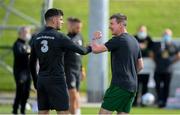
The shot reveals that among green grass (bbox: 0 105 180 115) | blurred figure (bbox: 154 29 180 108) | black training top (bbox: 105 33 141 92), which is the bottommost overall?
green grass (bbox: 0 105 180 115)

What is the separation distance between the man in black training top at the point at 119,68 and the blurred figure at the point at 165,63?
10.8 meters

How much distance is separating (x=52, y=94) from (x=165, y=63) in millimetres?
11290

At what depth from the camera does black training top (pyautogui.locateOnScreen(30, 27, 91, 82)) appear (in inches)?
509

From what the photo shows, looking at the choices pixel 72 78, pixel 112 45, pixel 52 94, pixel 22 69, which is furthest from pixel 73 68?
pixel 112 45

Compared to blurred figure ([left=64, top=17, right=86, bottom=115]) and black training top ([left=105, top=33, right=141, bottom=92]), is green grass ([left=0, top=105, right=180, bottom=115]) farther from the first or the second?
black training top ([left=105, top=33, right=141, bottom=92])

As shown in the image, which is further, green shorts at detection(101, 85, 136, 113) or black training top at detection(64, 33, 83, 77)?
black training top at detection(64, 33, 83, 77)

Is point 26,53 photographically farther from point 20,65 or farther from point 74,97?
point 74,97

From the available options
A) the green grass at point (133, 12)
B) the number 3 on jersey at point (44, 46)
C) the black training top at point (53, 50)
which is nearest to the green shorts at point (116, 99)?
the black training top at point (53, 50)

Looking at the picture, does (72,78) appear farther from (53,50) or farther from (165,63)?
(165,63)

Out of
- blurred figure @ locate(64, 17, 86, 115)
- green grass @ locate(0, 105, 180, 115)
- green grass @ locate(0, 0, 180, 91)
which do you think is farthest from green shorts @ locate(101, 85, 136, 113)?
green grass @ locate(0, 0, 180, 91)

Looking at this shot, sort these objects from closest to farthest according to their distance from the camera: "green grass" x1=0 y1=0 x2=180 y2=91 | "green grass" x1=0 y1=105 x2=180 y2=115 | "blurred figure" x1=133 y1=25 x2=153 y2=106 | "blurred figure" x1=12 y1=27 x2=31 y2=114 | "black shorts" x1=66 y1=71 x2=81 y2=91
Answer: "black shorts" x1=66 y1=71 x2=81 y2=91 → "blurred figure" x1=12 y1=27 x2=31 y2=114 → "green grass" x1=0 y1=105 x2=180 y2=115 → "blurred figure" x1=133 y1=25 x2=153 y2=106 → "green grass" x1=0 y1=0 x2=180 y2=91

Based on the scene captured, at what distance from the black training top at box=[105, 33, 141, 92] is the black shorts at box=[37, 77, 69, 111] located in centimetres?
86

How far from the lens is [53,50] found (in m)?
12.9

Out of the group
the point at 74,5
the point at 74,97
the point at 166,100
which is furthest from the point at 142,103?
the point at 74,5
